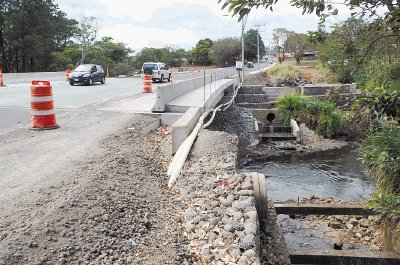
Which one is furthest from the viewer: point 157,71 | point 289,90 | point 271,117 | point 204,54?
point 204,54

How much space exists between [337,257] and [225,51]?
254ft

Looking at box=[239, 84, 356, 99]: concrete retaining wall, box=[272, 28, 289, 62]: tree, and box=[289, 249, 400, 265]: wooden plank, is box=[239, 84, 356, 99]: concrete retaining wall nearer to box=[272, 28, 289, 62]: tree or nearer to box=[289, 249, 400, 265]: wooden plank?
box=[289, 249, 400, 265]: wooden plank

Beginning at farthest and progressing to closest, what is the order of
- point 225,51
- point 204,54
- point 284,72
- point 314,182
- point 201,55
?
point 204,54 → point 201,55 → point 225,51 → point 284,72 → point 314,182

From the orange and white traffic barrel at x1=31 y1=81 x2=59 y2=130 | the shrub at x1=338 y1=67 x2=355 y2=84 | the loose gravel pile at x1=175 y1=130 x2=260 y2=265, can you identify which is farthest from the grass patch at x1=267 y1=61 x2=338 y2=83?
the loose gravel pile at x1=175 y1=130 x2=260 y2=265

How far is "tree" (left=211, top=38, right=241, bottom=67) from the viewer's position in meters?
82.1

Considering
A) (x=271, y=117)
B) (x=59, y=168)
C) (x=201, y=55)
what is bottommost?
(x=271, y=117)

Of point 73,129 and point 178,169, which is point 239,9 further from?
point 73,129

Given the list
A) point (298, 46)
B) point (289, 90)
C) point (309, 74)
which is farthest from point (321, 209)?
→ point (298, 46)

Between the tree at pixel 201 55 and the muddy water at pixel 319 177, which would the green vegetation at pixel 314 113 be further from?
the tree at pixel 201 55

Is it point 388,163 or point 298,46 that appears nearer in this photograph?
point 388,163

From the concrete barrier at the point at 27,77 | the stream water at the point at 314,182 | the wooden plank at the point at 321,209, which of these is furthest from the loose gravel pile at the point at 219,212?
the concrete barrier at the point at 27,77

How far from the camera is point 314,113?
23.5 metres

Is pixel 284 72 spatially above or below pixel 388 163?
above

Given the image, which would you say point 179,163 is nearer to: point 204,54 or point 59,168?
point 59,168
